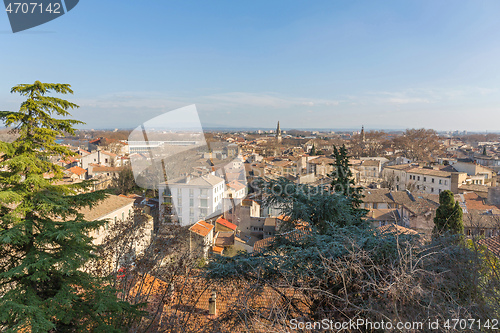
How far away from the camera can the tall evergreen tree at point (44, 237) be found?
3482mm

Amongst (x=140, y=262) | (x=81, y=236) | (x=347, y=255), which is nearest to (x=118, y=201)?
(x=140, y=262)

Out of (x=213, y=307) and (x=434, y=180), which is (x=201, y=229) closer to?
(x=213, y=307)

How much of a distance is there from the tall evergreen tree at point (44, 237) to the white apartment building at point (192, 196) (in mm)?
16965

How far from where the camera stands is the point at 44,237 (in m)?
3.75

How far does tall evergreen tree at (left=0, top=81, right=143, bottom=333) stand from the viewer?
3.48 meters

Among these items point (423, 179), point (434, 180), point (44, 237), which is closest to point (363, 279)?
point (44, 237)

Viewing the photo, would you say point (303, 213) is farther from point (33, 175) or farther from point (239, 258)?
point (33, 175)

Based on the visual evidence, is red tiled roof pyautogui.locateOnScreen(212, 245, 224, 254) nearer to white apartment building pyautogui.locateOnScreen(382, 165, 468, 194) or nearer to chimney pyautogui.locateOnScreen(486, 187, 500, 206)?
chimney pyautogui.locateOnScreen(486, 187, 500, 206)

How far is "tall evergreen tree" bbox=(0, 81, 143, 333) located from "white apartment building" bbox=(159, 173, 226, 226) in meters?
17.0

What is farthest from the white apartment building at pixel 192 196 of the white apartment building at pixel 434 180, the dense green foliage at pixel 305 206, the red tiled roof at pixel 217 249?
the white apartment building at pixel 434 180

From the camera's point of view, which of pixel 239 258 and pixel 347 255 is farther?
pixel 239 258

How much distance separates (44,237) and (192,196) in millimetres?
17914

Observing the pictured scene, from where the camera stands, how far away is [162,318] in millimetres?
5230

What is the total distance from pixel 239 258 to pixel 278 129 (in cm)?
8789
